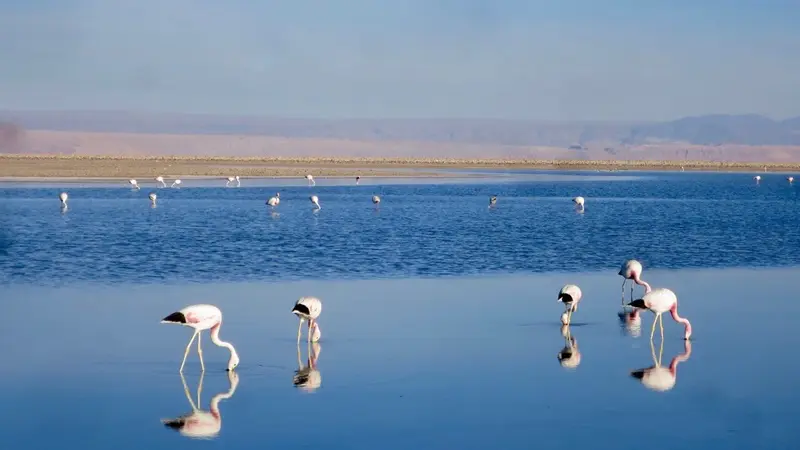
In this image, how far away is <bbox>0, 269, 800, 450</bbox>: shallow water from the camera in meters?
10.4

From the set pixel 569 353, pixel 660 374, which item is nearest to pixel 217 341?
pixel 569 353

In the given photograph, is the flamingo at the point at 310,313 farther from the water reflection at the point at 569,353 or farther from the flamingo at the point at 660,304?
the flamingo at the point at 660,304

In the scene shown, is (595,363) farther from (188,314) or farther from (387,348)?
(188,314)

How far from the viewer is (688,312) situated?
17.9 meters

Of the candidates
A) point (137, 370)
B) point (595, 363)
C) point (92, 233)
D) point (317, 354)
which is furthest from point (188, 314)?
point (92, 233)

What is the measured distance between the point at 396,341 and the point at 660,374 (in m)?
3.55

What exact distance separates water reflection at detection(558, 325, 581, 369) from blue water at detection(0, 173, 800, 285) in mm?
7551

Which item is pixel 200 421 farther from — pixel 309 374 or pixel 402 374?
pixel 402 374

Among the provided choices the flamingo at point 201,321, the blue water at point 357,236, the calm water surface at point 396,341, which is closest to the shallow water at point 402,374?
the calm water surface at point 396,341

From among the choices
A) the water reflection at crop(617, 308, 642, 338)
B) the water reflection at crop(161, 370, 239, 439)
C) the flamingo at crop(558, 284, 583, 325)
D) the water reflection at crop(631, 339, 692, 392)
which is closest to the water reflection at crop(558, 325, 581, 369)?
the flamingo at crop(558, 284, 583, 325)

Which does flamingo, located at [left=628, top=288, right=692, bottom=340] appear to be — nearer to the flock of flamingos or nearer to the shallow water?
the flock of flamingos

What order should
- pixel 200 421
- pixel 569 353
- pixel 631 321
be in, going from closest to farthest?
pixel 200 421 → pixel 569 353 → pixel 631 321

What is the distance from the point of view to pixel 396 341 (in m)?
14.9

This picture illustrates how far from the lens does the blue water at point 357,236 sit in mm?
23906
